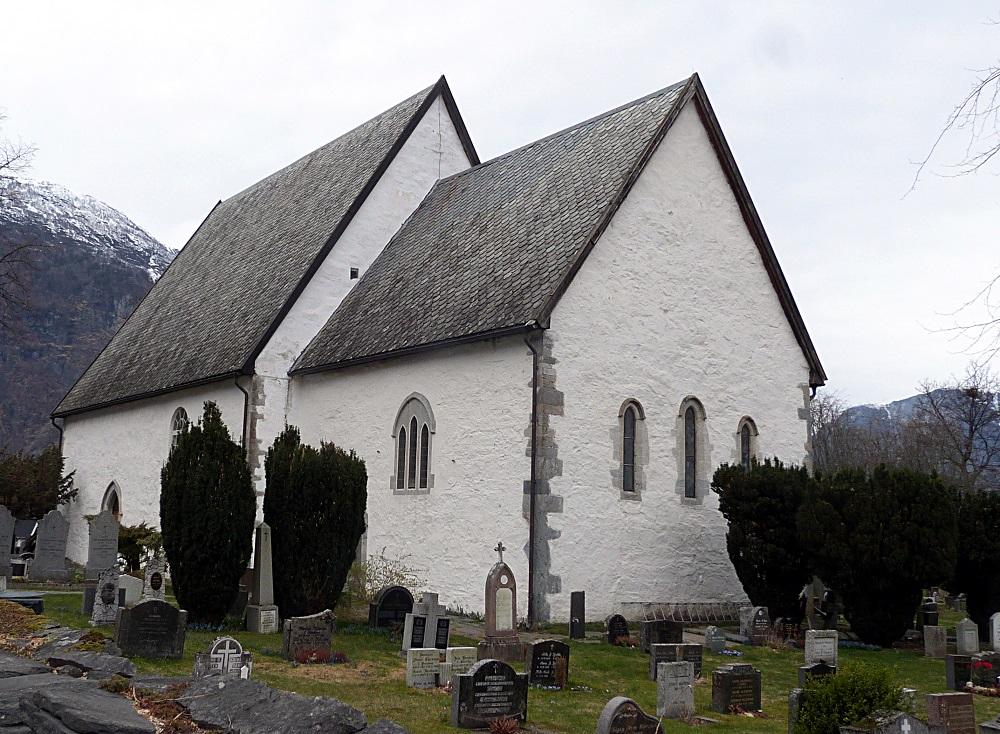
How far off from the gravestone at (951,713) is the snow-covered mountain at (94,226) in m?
131

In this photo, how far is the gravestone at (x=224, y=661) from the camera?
33.0 feet

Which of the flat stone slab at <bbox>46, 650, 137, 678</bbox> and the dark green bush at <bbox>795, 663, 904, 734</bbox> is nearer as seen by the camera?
the dark green bush at <bbox>795, 663, 904, 734</bbox>

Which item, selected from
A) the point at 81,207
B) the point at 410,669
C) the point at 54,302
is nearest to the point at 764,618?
the point at 410,669

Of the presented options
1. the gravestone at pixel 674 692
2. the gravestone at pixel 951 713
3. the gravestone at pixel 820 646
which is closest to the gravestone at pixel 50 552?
the gravestone at pixel 820 646

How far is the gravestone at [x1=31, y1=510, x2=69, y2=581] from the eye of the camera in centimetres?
2130

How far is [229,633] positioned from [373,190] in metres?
12.6

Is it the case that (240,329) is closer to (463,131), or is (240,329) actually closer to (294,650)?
(463,131)

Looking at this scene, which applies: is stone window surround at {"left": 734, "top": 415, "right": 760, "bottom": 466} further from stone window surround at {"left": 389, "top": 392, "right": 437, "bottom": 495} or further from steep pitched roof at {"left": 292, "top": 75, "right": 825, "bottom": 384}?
stone window surround at {"left": 389, "top": 392, "right": 437, "bottom": 495}

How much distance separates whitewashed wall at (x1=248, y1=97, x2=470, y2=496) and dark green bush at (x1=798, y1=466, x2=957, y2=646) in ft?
36.4

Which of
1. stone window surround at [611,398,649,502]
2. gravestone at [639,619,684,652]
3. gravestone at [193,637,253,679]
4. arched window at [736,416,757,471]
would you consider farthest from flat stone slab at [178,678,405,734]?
arched window at [736,416,757,471]

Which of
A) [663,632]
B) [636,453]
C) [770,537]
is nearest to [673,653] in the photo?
[663,632]

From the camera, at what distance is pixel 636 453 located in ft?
58.4

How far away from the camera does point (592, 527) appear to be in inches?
662

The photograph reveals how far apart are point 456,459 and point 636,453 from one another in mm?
3094
